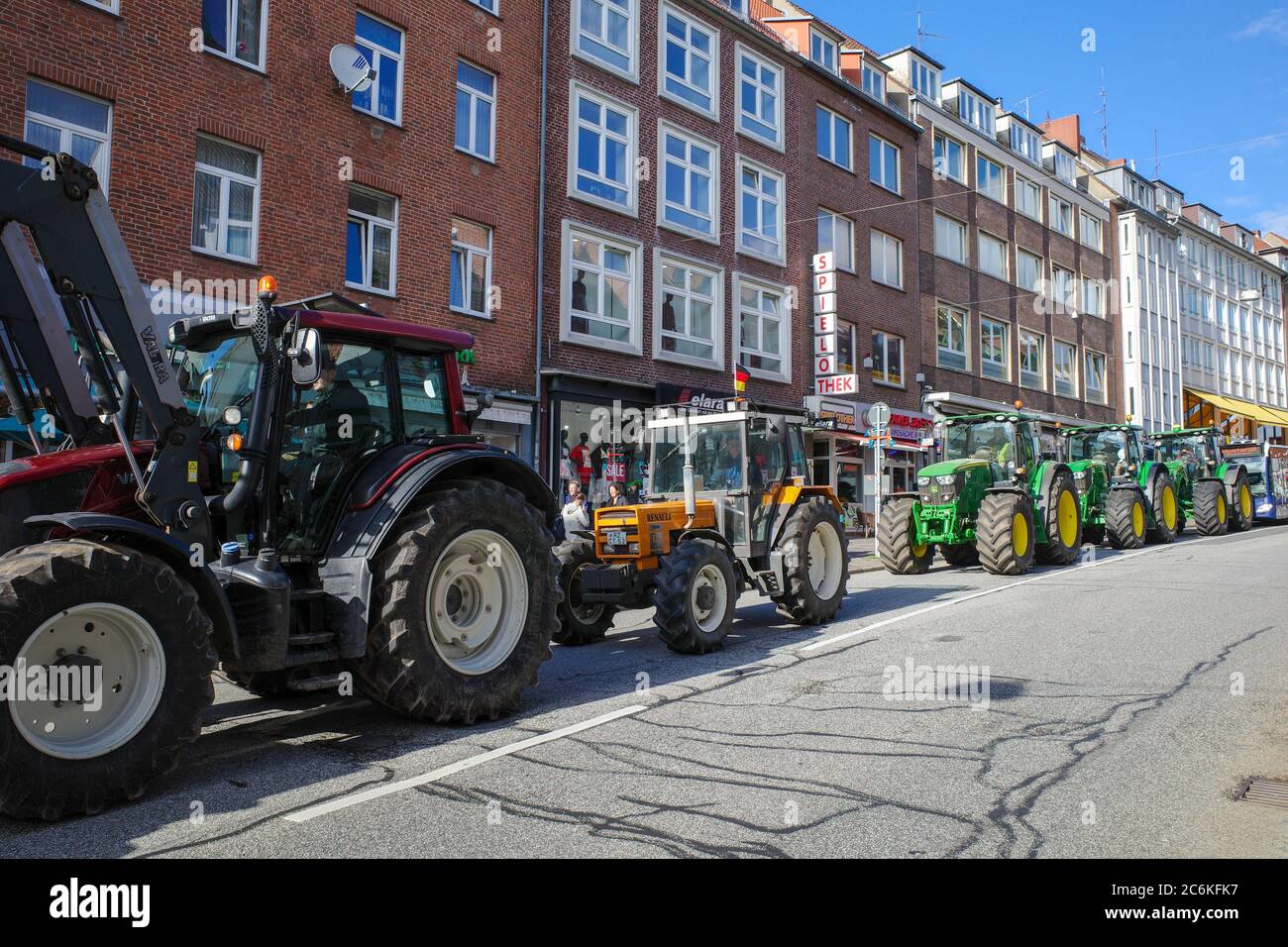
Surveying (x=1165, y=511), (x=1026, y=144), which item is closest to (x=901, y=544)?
(x=1165, y=511)

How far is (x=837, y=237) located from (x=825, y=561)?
17.3 m

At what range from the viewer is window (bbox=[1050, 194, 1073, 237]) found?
36812mm

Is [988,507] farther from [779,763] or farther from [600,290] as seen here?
[779,763]

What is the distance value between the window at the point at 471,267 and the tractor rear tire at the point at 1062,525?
1016 cm

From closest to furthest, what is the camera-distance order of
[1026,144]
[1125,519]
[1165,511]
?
[1125,519], [1165,511], [1026,144]

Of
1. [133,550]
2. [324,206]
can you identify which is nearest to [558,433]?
[324,206]

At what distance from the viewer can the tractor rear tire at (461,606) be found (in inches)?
204

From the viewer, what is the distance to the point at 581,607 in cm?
891

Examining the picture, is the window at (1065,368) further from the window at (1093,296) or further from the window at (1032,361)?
the window at (1093,296)

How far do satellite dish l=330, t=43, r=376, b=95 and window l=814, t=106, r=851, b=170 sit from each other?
45.9 feet

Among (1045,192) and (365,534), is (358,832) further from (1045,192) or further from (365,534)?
(1045,192)

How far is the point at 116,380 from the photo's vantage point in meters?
4.95

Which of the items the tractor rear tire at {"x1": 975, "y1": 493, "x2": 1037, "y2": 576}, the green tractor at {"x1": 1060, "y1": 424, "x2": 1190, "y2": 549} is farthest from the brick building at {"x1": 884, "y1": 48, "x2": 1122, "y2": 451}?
the tractor rear tire at {"x1": 975, "y1": 493, "x2": 1037, "y2": 576}

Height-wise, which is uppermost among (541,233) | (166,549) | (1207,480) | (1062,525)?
(541,233)
